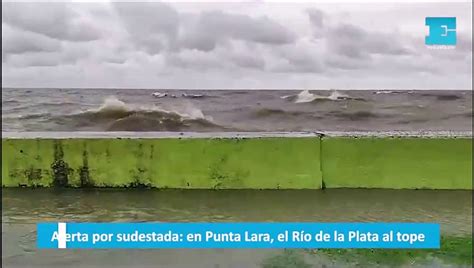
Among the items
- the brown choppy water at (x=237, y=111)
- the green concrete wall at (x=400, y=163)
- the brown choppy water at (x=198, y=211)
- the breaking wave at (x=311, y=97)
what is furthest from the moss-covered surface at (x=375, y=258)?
the breaking wave at (x=311, y=97)

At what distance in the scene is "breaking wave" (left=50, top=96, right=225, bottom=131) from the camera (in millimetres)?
9731

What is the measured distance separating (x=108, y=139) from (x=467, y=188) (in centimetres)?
315

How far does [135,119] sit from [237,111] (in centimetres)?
317

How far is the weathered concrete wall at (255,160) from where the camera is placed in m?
4.11

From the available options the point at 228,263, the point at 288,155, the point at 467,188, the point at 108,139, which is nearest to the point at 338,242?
the point at 228,263

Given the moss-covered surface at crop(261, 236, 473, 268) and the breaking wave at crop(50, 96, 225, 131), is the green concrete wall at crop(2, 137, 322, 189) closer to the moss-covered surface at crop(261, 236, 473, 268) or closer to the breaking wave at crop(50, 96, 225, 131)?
the moss-covered surface at crop(261, 236, 473, 268)

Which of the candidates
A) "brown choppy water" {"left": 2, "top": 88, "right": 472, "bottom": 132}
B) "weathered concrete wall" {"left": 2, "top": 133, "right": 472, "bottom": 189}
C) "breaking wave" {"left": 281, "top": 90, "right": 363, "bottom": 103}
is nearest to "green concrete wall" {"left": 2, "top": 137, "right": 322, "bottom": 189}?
"weathered concrete wall" {"left": 2, "top": 133, "right": 472, "bottom": 189}

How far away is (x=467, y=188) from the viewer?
412cm

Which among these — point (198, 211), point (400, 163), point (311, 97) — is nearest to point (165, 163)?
point (198, 211)

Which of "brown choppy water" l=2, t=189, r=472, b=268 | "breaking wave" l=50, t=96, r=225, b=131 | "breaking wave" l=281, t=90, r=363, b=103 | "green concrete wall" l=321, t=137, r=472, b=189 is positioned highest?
"breaking wave" l=281, t=90, r=363, b=103

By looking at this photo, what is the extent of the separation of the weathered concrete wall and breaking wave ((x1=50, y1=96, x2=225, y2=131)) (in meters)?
5.16

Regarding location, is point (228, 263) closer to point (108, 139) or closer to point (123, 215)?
point (123, 215)

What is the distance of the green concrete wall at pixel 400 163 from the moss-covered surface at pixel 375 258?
131cm

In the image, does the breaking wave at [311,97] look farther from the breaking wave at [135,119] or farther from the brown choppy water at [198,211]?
the brown choppy water at [198,211]
